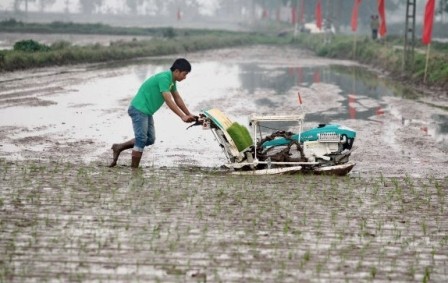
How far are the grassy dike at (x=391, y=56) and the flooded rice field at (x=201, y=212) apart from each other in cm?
1161

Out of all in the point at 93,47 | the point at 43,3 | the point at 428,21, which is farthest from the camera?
the point at 43,3

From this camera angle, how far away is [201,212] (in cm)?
813

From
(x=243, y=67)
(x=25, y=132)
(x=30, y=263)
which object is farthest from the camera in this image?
(x=243, y=67)

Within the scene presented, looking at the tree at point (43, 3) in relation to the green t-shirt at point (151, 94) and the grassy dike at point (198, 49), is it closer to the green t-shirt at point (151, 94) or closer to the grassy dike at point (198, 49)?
the grassy dike at point (198, 49)

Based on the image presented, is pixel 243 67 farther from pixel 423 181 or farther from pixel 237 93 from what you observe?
pixel 423 181

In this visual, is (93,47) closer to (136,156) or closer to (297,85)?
(297,85)

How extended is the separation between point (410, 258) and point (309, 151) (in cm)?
451

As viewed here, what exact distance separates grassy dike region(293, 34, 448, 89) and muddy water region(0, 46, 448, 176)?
1143mm

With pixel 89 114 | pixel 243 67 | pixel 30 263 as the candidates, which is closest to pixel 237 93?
pixel 89 114

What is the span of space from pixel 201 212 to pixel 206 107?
13813 mm

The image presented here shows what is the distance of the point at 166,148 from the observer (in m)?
14.6

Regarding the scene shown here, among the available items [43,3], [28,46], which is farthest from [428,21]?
[43,3]

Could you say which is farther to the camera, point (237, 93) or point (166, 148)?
point (237, 93)

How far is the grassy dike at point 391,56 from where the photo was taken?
29312 mm
